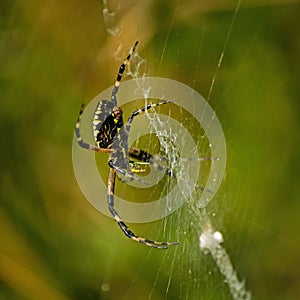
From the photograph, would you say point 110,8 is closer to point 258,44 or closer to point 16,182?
point 258,44

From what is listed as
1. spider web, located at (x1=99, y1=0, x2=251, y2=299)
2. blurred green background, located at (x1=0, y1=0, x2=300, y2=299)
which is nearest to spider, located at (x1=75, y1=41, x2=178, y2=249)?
spider web, located at (x1=99, y1=0, x2=251, y2=299)

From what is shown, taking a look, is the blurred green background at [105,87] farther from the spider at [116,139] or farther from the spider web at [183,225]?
the spider at [116,139]

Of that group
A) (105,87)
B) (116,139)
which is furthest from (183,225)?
(105,87)

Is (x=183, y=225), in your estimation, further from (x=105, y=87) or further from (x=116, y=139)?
(x=105, y=87)

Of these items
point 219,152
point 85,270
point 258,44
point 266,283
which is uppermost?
point 258,44

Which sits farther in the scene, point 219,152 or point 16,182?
point 16,182

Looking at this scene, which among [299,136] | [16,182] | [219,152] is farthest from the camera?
[16,182]

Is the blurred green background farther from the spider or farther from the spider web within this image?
the spider

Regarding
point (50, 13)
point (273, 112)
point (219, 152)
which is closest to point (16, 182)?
point (50, 13)
